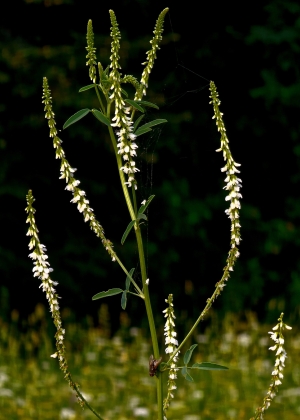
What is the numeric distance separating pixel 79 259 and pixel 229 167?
17.7ft

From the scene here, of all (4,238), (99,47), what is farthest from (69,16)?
(4,238)

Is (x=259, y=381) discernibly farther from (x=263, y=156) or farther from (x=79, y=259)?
(x=263, y=156)

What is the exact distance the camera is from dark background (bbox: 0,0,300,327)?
20.9 feet

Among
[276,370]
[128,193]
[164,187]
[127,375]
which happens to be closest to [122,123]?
[128,193]

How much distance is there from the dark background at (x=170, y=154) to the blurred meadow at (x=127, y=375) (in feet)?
1.52

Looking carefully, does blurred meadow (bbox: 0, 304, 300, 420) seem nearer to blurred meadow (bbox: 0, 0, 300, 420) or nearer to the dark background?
blurred meadow (bbox: 0, 0, 300, 420)

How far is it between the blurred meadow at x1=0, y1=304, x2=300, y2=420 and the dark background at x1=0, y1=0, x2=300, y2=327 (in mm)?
462

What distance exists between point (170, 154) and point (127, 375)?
2468 millimetres

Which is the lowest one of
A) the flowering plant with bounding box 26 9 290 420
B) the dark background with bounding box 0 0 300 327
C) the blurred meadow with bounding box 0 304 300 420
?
the blurred meadow with bounding box 0 304 300 420

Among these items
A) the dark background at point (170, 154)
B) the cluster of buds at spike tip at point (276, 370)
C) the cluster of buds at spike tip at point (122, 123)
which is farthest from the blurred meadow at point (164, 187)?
the cluster of buds at spike tip at point (122, 123)

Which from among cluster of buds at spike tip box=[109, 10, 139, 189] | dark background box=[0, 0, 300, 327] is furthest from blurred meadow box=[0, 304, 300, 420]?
cluster of buds at spike tip box=[109, 10, 139, 189]

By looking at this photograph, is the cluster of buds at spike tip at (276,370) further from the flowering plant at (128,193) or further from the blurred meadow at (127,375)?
the blurred meadow at (127,375)

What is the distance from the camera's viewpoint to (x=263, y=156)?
7.54 m

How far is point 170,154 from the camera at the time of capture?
681cm
